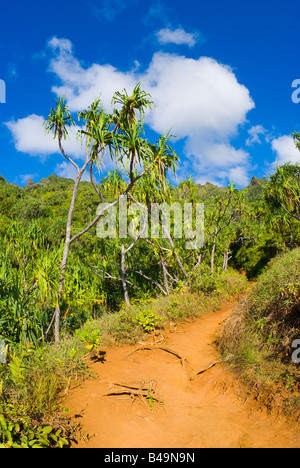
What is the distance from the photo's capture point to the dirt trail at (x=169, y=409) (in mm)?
3096

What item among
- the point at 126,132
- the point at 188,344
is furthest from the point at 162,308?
the point at 126,132

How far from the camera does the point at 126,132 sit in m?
Result: 6.02

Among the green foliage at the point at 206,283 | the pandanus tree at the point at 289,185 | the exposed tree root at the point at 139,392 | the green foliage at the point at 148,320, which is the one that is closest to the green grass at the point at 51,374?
the green foliage at the point at 148,320

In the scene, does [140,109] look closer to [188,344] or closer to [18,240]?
[18,240]

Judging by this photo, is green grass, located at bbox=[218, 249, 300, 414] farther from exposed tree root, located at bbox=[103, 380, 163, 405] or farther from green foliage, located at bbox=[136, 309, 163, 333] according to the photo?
green foliage, located at bbox=[136, 309, 163, 333]

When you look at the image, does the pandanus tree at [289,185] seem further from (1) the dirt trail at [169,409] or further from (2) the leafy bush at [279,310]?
(1) the dirt trail at [169,409]

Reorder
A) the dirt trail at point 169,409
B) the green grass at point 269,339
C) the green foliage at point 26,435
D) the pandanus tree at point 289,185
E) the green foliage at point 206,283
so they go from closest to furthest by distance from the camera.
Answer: the green foliage at point 26,435
the dirt trail at point 169,409
the green grass at point 269,339
the green foliage at point 206,283
the pandanus tree at point 289,185

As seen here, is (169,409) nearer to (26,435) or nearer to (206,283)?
(26,435)

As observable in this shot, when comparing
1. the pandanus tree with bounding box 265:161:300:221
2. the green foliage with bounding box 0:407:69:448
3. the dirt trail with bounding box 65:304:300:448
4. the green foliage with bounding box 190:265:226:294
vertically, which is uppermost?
the pandanus tree with bounding box 265:161:300:221

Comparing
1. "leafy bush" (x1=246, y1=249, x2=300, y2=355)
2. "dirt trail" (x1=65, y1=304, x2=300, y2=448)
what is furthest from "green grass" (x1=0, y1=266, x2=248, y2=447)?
"leafy bush" (x1=246, y1=249, x2=300, y2=355)

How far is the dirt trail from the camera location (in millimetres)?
3096

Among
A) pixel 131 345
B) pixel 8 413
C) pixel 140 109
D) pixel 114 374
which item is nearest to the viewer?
pixel 8 413
